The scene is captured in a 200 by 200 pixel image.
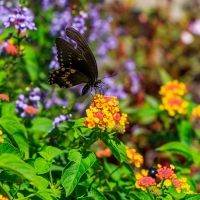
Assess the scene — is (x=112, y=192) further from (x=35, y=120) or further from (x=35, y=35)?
(x=35, y=35)

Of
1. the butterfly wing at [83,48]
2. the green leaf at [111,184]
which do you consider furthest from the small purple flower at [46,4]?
the green leaf at [111,184]

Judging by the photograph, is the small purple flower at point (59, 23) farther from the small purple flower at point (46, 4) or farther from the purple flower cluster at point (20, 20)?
the purple flower cluster at point (20, 20)

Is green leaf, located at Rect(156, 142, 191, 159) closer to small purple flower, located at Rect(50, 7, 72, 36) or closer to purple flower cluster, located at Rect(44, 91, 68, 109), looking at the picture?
purple flower cluster, located at Rect(44, 91, 68, 109)

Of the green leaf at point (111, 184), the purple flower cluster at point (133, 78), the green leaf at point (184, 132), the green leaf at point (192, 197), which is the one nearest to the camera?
the green leaf at point (192, 197)

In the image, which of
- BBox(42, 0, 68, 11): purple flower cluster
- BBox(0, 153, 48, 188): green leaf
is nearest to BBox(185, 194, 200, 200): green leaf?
BBox(0, 153, 48, 188): green leaf

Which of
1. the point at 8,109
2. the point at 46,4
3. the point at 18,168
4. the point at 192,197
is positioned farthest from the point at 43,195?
the point at 46,4

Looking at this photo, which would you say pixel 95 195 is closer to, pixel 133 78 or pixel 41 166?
pixel 41 166

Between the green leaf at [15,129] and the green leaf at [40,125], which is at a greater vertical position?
the green leaf at [40,125]
